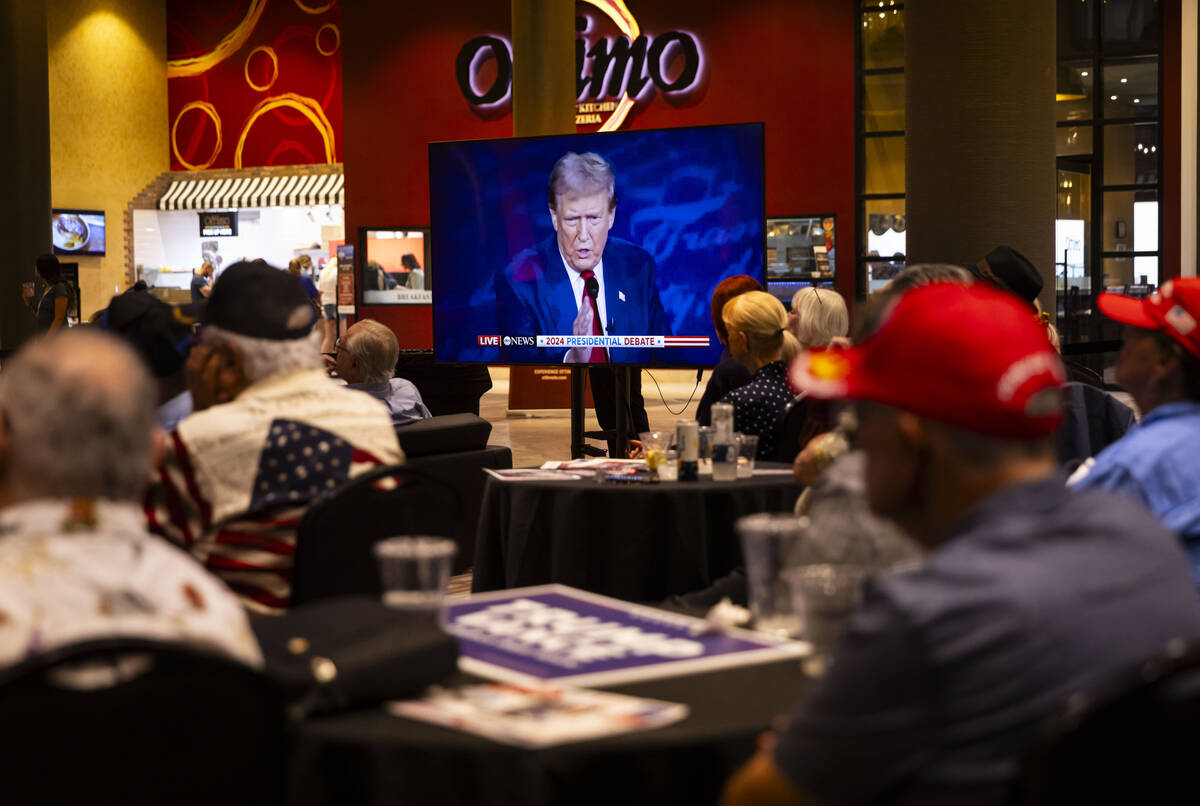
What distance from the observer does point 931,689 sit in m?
1.29

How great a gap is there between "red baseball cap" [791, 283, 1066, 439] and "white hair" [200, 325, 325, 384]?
1649 mm

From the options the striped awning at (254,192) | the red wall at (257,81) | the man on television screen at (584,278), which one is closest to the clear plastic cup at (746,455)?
the man on television screen at (584,278)

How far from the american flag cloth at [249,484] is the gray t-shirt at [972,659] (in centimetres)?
152

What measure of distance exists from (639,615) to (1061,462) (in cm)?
234

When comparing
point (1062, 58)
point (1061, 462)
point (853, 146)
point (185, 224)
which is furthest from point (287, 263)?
point (1061, 462)

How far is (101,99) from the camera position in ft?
71.5

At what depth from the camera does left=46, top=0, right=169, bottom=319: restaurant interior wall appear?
21688 millimetres

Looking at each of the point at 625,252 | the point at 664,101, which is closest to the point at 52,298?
the point at 625,252

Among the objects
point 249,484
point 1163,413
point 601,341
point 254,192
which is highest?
point 254,192

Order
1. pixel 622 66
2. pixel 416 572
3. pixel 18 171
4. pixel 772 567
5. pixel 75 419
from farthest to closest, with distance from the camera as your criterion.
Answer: pixel 622 66 → pixel 18 171 → pixel 772 567 → pixel 416 572 → pixel 75 419

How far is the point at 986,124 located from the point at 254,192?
1652 cm

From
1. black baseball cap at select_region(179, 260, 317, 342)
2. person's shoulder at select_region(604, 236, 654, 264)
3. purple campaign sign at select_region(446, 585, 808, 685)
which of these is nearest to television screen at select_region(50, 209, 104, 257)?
person's shoulder at select_region(604, 236, 654, 264)

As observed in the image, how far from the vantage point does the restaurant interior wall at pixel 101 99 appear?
71.2 feet

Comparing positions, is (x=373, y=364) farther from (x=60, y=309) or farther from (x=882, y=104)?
(x=882, y=104)
